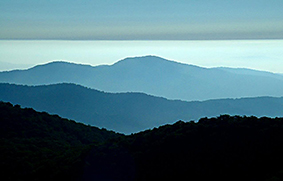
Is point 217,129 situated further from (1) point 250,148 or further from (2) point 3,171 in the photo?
(2) point 3,171

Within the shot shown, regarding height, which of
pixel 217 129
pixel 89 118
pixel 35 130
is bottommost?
pixel 89 118

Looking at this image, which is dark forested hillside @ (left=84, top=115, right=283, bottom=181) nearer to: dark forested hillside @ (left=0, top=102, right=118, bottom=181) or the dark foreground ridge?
the dark foreground ridge

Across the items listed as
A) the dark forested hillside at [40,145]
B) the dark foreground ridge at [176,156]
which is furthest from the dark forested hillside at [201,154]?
the dark forested hillside at [40,145]

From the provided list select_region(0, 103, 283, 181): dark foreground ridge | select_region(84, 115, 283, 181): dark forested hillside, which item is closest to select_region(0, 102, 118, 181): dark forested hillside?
select_region(0, 103, 283, 181): dark foreground ridge

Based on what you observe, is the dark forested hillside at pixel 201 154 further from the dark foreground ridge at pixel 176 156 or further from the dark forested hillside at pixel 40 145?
the dark forested hillside at pixel 40 145

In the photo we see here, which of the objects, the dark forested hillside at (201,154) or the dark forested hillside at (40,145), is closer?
the dark forested hillside at (201,154)

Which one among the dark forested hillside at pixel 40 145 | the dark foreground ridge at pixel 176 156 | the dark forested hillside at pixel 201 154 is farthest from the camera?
the dark forested hillside at pixel 40 145

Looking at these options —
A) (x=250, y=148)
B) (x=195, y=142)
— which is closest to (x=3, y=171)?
(x=195, y=142)
